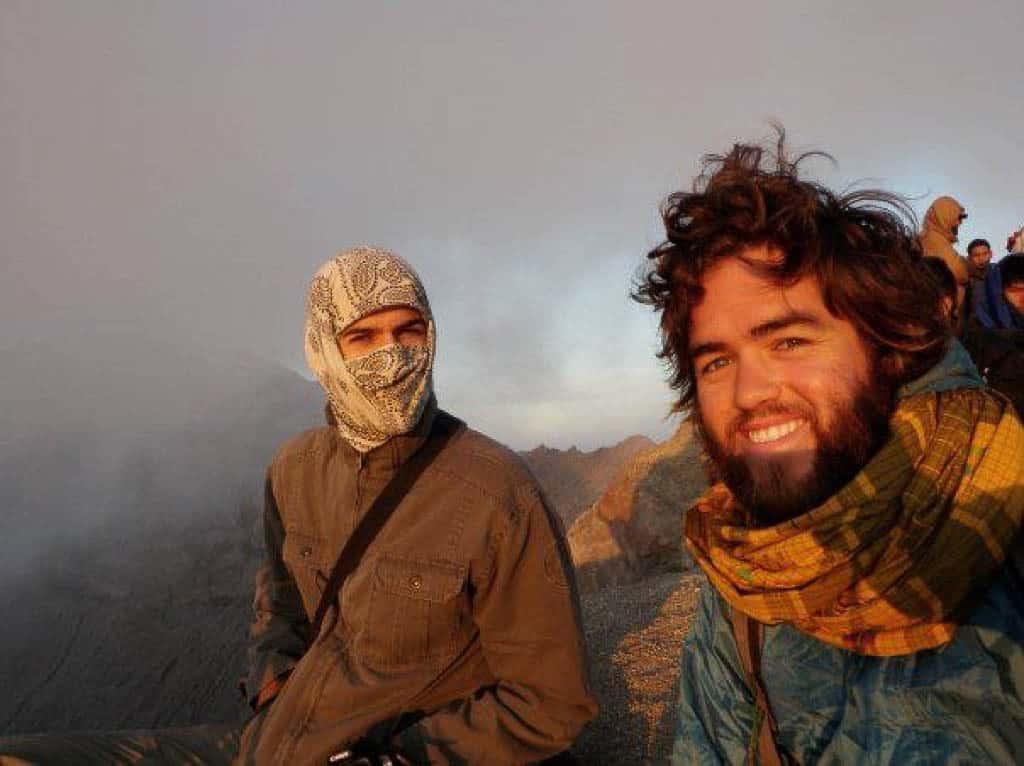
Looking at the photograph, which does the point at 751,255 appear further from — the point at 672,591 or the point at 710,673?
the point at 672,591

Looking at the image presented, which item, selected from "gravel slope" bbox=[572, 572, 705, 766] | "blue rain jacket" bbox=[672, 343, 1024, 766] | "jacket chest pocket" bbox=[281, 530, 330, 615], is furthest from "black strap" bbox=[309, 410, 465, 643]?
"gravel slope" bbox=[572, 572, 705, 766]

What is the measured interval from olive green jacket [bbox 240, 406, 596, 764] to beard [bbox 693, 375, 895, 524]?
A: 0.92m

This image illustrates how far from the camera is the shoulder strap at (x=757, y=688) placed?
1.63 meters

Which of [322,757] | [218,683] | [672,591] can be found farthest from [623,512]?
[218,683]

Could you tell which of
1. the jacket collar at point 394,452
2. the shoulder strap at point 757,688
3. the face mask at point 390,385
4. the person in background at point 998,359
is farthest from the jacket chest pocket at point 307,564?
the person in background at point 998,359

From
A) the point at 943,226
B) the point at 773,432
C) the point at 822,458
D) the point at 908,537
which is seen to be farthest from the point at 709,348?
the point at 943,226

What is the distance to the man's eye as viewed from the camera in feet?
5.68

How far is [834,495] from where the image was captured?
4.85ft

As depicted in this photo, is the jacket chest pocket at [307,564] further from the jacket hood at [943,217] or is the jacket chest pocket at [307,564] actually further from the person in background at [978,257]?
the person in background at [978,257]

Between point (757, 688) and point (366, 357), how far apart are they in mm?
1837

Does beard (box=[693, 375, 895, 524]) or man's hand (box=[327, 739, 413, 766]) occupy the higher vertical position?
beard (box=[693, 375, 895, 524])

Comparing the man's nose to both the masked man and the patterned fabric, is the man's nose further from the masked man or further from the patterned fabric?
the masked man

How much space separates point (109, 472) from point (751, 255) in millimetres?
25535

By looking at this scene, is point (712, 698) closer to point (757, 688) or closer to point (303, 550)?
point (757, 688)
